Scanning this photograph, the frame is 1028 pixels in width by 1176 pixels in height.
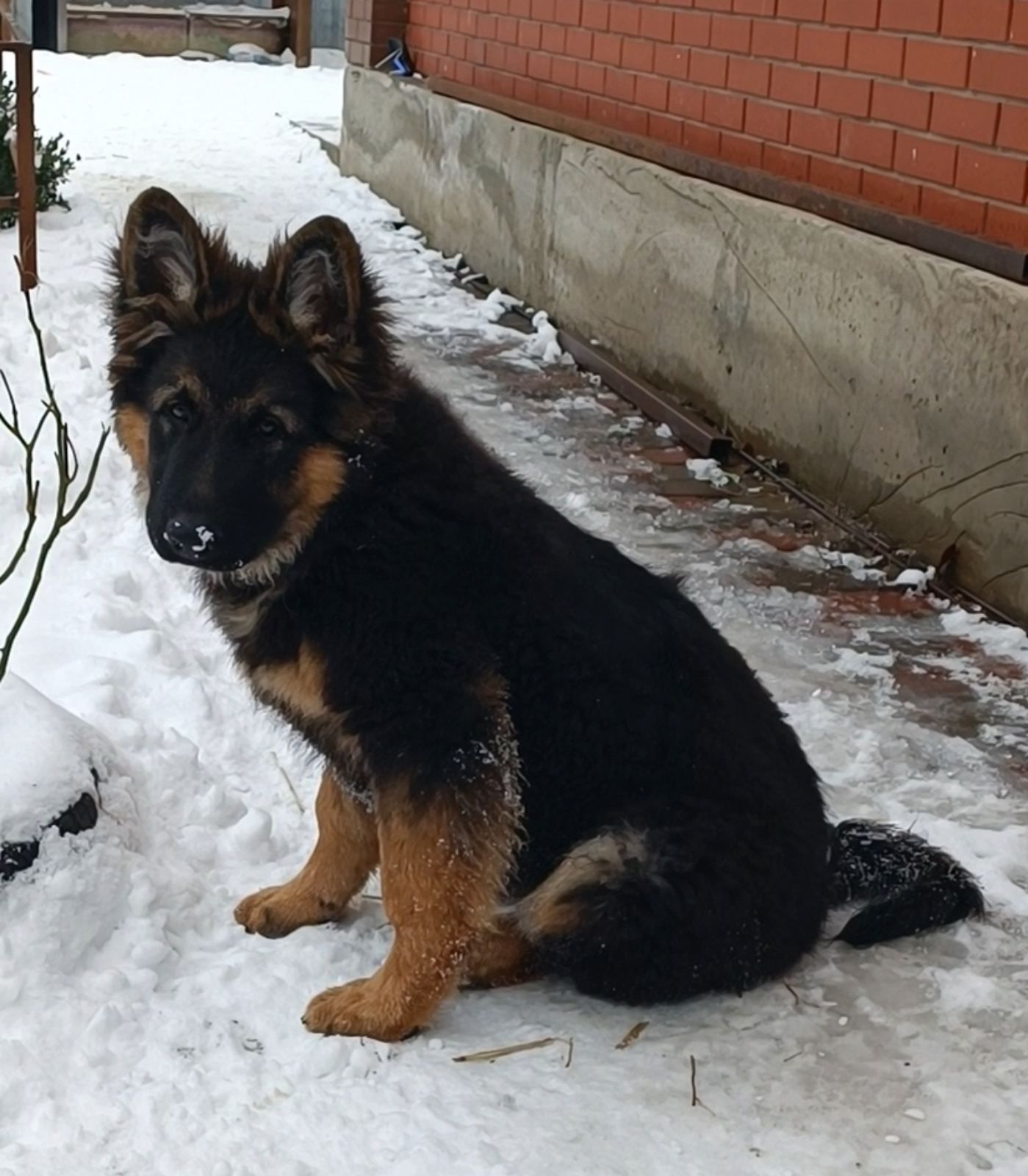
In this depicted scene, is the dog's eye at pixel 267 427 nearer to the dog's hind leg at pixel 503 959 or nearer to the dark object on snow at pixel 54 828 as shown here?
the dark object on snow at pixel 54 828

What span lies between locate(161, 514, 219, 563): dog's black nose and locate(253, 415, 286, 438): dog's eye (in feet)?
0.85

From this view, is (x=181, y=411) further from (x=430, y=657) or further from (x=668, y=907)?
(x=668, y=907)

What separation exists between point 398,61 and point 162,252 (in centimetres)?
1234

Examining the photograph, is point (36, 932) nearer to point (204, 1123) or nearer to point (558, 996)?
point (204, 1123)

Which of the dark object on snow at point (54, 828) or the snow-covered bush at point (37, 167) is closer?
the dark object on snow at point (54, 828)

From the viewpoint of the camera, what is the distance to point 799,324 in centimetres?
808

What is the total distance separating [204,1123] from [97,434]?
490 centimetres

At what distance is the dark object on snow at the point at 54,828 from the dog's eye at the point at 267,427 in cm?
113

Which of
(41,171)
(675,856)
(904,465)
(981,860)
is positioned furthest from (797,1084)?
(41,171)

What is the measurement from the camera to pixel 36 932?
3.69 metres

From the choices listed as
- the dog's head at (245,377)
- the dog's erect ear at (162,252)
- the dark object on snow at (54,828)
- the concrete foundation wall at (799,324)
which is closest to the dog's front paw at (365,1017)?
the dark object on snow at (54,828)

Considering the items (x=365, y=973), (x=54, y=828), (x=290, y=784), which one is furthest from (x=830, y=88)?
(x=54, y=828)

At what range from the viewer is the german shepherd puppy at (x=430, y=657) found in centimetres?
357

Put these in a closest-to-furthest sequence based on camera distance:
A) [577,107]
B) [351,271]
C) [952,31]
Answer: [351,271] < [952,31] < [577,107]
